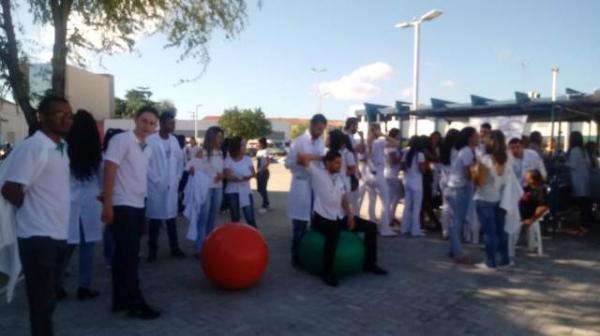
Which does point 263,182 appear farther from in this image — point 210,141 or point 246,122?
point 246,122

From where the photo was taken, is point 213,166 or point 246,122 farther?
point 246,122

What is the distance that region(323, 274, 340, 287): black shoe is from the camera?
6.19 metres

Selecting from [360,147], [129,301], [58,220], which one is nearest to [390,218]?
[360,147]


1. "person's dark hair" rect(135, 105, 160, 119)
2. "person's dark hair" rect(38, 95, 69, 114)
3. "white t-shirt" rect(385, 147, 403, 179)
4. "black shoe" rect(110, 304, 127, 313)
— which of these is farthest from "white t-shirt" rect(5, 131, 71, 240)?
"white t-shirt" rect(385, 147, 403, 179)

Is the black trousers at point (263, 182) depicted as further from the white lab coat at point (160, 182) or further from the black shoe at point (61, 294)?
the black shoe at point (61, 294)

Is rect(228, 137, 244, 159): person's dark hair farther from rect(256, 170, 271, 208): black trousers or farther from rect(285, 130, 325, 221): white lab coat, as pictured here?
rect(256, 170, 271, 208): black trousers

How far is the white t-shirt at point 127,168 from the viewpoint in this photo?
4.74 m

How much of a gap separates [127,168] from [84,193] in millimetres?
1072

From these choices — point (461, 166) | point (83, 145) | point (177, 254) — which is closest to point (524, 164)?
point (461, 166)

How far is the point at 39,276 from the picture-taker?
356cm

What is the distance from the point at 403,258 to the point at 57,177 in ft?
17.4

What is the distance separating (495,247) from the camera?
7.02 meters

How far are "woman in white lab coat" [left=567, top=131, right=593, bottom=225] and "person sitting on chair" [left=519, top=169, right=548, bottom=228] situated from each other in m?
1.58

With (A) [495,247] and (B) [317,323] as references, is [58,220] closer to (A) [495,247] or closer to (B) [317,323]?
(B) [317,323]
